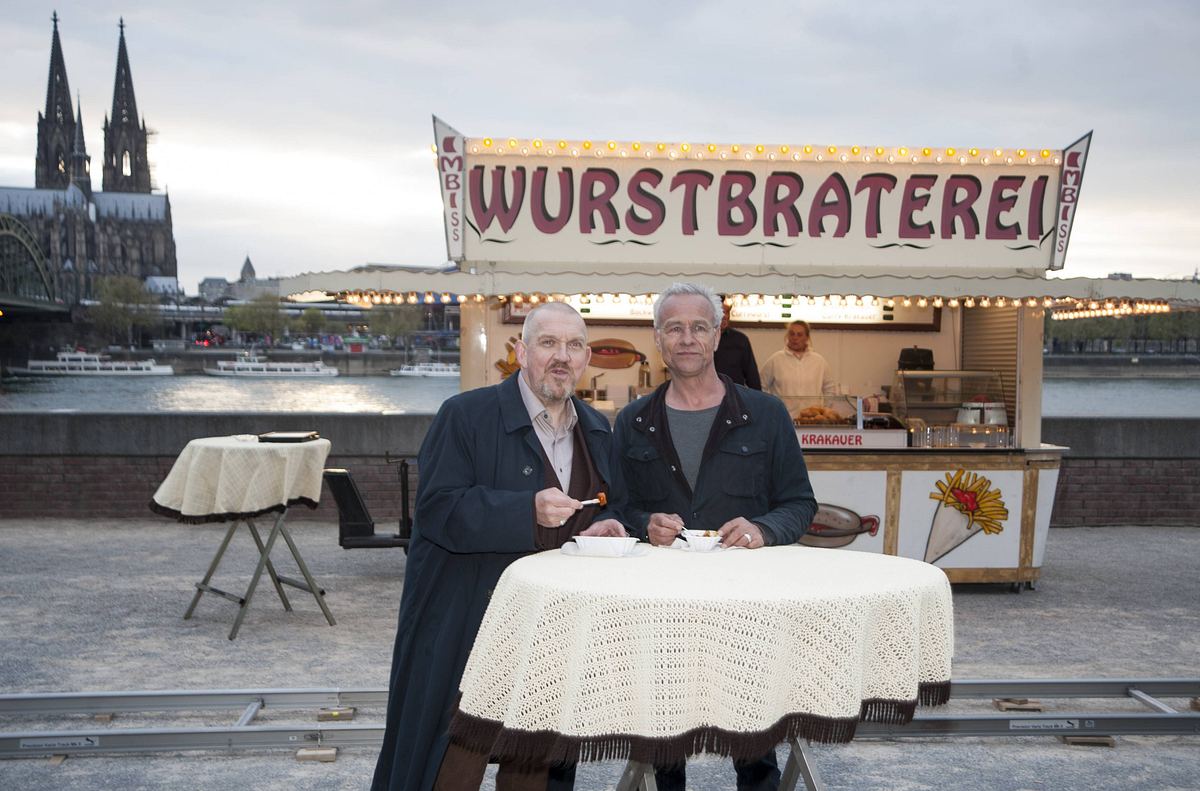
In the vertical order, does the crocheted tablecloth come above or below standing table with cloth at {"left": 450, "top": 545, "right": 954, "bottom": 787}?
below

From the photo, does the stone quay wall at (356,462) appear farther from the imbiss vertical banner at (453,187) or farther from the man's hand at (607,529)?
the man's hand at (607,529)

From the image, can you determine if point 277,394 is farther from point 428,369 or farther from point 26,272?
point 26,272

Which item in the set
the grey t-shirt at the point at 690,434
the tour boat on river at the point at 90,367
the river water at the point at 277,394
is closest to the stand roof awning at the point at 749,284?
the grey t-shirt at the point at 690,434

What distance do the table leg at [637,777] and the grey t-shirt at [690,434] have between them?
1.07m

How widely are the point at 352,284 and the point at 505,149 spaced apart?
1898 mm

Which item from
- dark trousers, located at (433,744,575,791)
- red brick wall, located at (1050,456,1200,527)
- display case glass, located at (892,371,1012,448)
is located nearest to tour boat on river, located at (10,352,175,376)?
red brick wall, located at (1050,456,1200,527)

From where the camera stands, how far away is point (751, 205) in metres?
10.1

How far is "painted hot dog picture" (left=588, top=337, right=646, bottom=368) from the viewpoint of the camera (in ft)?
37.9

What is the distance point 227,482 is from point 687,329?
15.7 ft

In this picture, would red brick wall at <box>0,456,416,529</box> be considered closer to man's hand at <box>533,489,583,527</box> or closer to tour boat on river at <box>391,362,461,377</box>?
man's hand at <box>533,489,583,527</box>

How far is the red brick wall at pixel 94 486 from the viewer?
41.9ft

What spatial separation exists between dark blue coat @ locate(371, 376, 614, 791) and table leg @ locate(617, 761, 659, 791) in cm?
53

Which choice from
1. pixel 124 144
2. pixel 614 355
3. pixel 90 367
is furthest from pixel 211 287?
pixel 614 355

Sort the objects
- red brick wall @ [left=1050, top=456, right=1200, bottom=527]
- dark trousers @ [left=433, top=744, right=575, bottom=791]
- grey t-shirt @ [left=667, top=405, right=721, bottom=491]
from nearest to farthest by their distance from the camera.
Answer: dark trousers @ [left=433, top=744, right=575, bottom=791] → grey t-shirt @ [left=667, top=405, right=721, bottom=491] → red brick wall @ [left=1050, top=456, right=1200, bottom=527]
